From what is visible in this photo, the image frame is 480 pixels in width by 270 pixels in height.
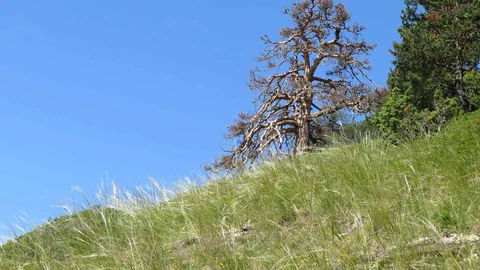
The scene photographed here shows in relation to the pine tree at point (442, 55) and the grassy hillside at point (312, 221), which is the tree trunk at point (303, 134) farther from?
the grassy hillside at point (312, 221)

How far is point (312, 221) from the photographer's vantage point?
16.4 feet

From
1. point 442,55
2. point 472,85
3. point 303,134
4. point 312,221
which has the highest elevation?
point 442,55

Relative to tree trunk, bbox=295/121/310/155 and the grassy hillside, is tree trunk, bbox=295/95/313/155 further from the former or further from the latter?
the grassy hillside

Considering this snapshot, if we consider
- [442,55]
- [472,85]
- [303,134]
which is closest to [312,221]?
[303,134]

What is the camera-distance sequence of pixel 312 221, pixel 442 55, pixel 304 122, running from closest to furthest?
pixel 312 221 → pixel 304 122 → pixel 442 55

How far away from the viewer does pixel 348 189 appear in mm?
5621

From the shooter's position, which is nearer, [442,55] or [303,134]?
[303,134]

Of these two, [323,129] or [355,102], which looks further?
[323,129]

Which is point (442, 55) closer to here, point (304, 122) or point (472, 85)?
point (472, 85)

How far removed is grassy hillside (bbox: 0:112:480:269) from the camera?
400 centimetres

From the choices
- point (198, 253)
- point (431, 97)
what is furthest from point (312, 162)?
point (431, 97)

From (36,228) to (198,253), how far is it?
118 inches

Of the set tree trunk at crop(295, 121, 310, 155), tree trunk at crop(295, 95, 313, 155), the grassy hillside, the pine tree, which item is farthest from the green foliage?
the grassy hillside

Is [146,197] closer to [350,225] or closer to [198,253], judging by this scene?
[198,253]
